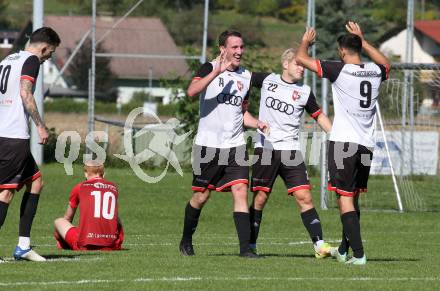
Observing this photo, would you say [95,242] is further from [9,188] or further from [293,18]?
[293,18]

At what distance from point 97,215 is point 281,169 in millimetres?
2090

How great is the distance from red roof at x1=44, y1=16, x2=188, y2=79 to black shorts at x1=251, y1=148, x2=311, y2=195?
5059 cm

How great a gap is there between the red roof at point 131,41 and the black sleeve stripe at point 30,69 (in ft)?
170

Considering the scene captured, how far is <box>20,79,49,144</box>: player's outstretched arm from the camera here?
412 inches

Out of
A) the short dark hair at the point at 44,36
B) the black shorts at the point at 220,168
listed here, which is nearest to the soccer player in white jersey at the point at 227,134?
the black shorts at the point at 220,168

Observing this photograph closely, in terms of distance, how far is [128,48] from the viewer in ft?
226

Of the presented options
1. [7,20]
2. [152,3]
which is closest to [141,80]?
[152,3]

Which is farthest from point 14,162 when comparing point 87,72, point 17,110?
point 87,72

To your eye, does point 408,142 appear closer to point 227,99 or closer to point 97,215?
point 97,215

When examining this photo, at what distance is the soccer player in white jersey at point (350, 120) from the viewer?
37.0 ft

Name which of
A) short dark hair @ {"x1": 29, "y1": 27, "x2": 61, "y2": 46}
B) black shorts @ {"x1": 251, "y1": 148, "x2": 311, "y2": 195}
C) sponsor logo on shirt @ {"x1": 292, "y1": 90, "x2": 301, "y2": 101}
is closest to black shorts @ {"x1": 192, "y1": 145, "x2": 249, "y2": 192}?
black shorts @ {"x1": 251, "y1": 148, "x2": 311, "y2": 195}

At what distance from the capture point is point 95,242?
12.6m

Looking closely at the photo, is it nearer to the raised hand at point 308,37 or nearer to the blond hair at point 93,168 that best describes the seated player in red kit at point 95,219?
the blond hair at point 93,168

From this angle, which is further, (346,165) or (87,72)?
(87,72)
